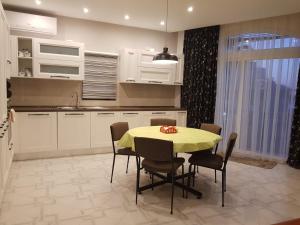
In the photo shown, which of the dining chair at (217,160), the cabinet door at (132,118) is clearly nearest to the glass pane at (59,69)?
the cabinet door at (132,118)

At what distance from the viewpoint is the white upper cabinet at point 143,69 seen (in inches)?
201

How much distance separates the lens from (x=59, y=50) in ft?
14.7

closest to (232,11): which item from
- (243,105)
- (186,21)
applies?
(186,21)

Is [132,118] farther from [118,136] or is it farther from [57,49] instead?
[57,49]

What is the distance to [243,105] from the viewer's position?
4.95 metres

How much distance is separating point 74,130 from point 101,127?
0.49 metres

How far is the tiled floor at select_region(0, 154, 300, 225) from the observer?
8.24ft

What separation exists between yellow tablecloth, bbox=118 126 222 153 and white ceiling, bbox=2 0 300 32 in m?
1.97

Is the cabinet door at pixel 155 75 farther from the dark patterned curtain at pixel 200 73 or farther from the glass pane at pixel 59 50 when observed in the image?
the glass pane at pixel 59 50

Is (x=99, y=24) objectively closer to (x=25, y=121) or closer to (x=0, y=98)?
(x=25, y=121)

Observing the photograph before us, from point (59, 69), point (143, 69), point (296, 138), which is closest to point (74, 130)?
point (59, 69)

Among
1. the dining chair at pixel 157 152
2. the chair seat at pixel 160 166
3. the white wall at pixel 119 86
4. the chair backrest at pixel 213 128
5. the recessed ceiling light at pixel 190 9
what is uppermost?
the recessed ceiling light at pixel 190 9

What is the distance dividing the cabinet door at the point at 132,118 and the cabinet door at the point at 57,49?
52.4 inches

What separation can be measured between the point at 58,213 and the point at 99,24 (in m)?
3.80
